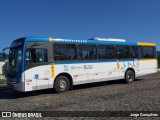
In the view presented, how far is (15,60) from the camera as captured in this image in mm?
12438

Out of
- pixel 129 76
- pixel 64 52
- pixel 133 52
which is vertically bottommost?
pixel 129 76

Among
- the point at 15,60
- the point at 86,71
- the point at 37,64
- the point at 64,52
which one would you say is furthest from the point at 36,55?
the point at 86,71

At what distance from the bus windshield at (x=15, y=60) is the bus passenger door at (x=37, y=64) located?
0.43m

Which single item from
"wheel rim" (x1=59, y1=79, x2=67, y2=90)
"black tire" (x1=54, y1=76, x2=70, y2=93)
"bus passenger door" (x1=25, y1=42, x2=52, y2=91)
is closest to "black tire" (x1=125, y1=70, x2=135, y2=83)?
"black tire" (x1=54, y1=76, x2=70, y2=93)

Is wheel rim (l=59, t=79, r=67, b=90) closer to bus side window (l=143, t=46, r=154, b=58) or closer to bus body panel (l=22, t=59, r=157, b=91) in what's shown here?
bus body panel (l=22, t=59, r=157, b=91)

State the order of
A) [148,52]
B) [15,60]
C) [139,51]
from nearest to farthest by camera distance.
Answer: [15,60] → [139,51] → [148,52]

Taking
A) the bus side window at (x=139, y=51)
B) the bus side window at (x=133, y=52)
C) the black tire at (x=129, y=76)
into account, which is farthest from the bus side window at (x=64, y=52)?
the bus side window at (x=139, y=51)

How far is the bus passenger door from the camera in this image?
470 inches

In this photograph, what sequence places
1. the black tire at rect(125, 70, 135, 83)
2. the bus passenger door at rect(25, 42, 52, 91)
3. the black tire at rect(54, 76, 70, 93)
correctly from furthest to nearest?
the black tire at rect(125, 70, 135, 83) → the black tire at rect(54, 76, 70, 93) → the bus passenger door at rect(25, 42, 52, 91)

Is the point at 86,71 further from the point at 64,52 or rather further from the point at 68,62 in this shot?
the point at 64,52

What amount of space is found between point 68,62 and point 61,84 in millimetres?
1247

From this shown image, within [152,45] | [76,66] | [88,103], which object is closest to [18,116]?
[88,103]

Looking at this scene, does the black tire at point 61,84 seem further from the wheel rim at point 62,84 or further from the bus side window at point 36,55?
the bus side window at point 36,55

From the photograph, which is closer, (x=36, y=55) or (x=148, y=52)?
(x=36, y=55)
